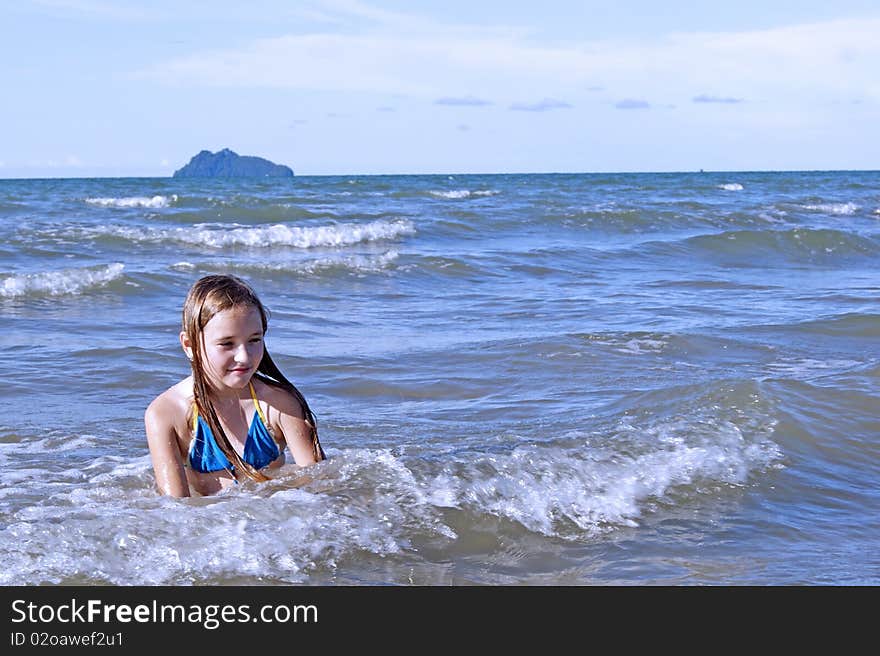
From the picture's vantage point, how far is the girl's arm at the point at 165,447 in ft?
12.7

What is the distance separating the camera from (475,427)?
18.5 feet

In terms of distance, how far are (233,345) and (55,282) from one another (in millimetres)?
7465

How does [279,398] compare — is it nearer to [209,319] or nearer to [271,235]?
[209,319]

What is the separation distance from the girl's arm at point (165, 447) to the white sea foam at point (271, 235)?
12400 millimetres

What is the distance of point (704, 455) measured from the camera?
4.91 metres

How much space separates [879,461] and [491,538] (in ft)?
6.74

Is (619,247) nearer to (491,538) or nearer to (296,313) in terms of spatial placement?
(296,313)

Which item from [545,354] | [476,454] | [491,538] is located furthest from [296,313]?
[491,538]

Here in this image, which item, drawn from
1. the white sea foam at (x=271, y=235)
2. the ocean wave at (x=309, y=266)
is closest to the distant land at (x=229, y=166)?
the white sea foam at (x=271, y=235)

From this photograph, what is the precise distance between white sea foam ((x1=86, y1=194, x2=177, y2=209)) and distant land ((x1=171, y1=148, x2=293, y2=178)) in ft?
319

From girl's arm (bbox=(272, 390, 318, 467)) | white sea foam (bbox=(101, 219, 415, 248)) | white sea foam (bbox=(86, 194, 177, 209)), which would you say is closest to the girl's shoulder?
girl's arm (bbox=(272, 390, 318, 467))

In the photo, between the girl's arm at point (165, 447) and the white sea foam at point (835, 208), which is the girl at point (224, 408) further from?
the white sea foam at point (835, 208)

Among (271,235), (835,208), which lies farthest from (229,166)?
(271,235)

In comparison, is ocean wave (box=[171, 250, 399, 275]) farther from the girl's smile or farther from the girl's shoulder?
the girl's smile
